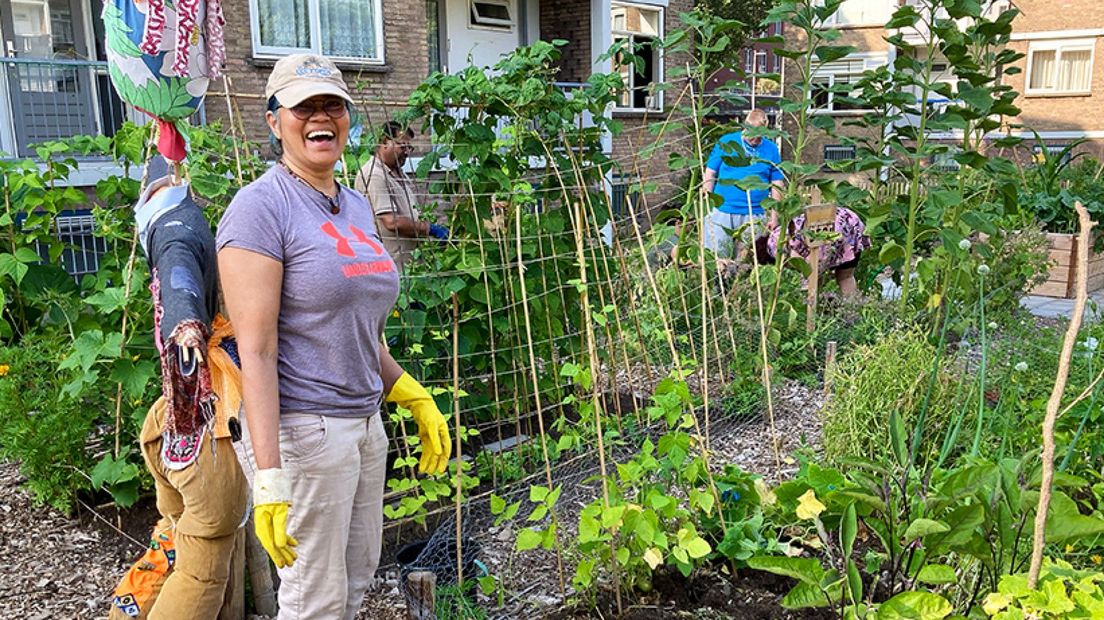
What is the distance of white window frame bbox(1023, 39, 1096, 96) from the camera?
2158cm

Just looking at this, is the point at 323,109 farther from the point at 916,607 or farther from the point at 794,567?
the point at 916,607

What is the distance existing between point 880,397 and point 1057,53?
22.1 metres

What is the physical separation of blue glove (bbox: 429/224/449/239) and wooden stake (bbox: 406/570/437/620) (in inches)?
65.4

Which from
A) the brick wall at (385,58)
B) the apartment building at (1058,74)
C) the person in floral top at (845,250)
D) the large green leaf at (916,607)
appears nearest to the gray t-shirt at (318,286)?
the large green leaf at (916,607)

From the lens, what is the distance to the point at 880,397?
3857mm

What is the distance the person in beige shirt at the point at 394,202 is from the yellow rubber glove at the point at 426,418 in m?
1.26

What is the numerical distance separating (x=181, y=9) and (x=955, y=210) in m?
4.41

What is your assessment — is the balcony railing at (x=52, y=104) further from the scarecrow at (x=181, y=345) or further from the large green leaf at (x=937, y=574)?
the large green leaf at (x=937, y=574)

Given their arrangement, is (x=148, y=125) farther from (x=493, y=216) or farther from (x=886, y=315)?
(x=886, y=315)

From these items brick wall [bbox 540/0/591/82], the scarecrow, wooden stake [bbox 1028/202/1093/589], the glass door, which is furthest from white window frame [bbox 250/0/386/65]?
wooden stake [bbox 1028/202/1093/589]

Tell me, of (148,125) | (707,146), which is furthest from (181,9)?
(707,146)

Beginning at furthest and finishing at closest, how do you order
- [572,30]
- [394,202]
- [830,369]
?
1. [572,30]
2. [830,369]
3. [394,202]

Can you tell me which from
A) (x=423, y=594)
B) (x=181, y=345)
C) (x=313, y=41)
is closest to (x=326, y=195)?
(x=181, y=345)

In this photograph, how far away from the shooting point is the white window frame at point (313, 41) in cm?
977
